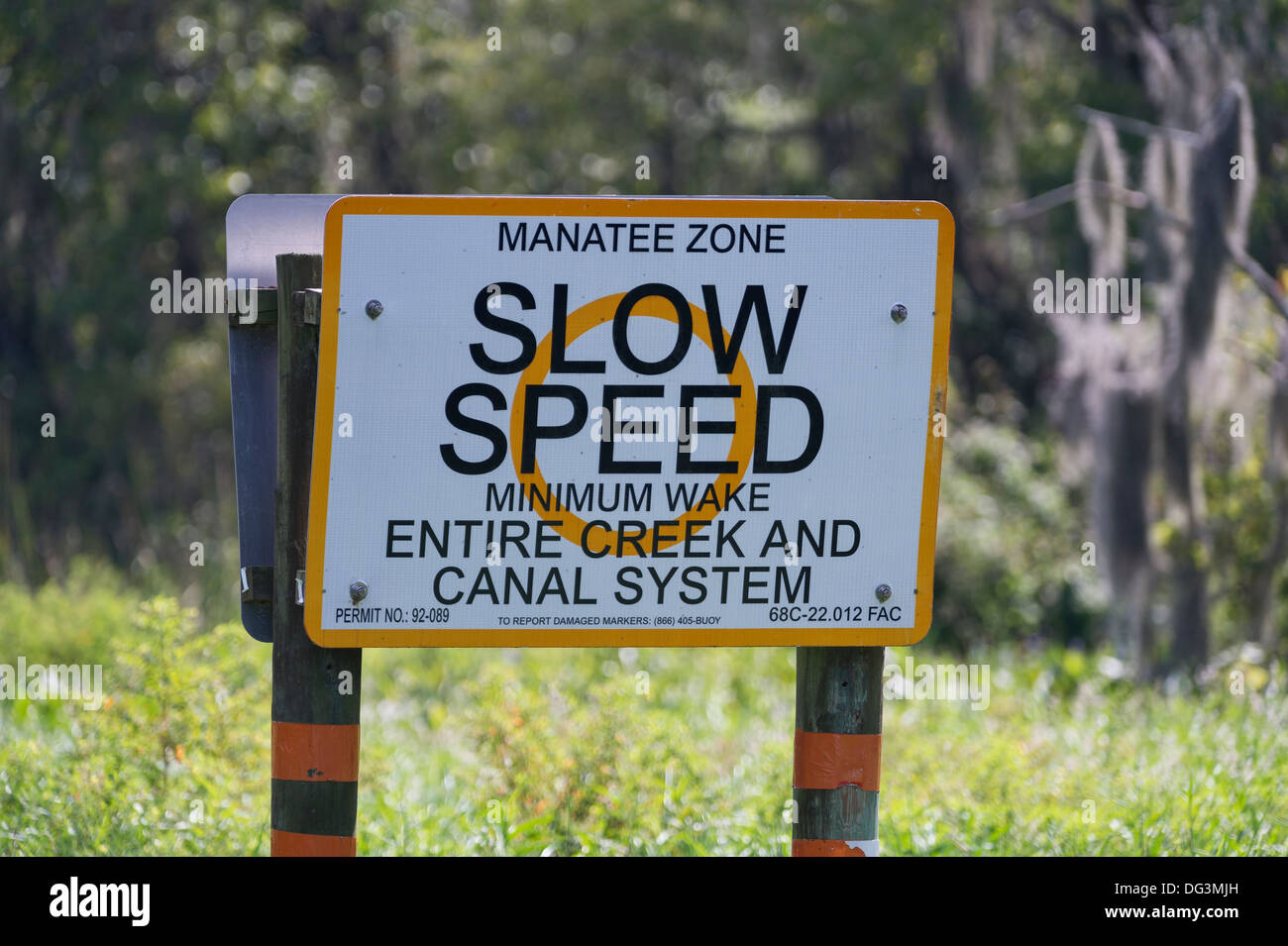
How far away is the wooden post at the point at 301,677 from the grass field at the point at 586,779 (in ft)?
4.23

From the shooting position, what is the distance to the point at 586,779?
210 inches

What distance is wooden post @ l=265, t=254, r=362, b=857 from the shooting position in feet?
11.6

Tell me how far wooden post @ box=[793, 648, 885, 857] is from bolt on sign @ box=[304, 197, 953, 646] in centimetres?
13

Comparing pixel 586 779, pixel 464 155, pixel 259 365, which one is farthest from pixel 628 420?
pixel 464 155

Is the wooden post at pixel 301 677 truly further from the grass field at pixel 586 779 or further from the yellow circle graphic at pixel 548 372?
the grass field at pixel 586 779

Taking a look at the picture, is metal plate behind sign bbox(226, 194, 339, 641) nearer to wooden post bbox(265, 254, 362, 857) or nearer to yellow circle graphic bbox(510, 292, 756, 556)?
wooden post bbox(265, 254, 362, 857)

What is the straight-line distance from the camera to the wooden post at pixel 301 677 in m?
3.52

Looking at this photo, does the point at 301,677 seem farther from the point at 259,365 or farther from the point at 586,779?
the point at 586,779

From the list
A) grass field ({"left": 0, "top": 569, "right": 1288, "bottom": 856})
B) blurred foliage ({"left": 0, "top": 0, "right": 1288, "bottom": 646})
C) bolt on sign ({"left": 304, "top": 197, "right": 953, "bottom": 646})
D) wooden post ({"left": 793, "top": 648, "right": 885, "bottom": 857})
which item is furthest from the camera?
blurred foliage ({"left": 0, "top": 0, "right": 1288, "bottom": 646})

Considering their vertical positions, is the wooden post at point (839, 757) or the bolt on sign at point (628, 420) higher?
the bolt on sign at point (628, 420)

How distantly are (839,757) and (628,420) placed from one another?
1.03 m

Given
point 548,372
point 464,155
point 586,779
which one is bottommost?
point 586,779

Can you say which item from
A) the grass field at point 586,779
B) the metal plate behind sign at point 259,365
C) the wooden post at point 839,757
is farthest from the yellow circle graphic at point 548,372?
the grass field at point 586,779

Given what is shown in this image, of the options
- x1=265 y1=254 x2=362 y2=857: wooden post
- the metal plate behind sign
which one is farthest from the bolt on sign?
the metal plate behind sign
